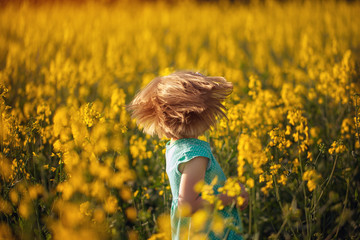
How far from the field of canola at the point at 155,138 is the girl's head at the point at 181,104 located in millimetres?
216

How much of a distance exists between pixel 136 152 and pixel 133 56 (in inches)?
158

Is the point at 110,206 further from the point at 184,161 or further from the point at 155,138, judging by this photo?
the point at 155,138

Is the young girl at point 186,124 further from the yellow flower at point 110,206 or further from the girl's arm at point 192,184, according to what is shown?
the yellow flower at point 110,206

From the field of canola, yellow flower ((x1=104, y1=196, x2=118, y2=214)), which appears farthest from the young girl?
yellow flower ((x1=104, y1=196, x2=118, y2=214))

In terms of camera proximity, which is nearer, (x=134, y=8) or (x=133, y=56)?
(x=133, y=56)

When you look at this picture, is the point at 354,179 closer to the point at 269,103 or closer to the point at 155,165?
the point at 269,103

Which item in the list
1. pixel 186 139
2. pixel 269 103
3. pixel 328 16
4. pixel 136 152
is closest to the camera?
pixel 186 139

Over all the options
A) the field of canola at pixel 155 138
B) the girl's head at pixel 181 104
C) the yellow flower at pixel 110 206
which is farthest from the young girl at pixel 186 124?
the yellow flower at pixel 110 206

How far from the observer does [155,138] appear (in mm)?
2770

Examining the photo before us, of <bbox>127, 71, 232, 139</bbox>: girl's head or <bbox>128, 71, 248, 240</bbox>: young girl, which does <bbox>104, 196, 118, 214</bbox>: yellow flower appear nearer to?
<bbox>128, 71, 248, 240</bbox>: young girl

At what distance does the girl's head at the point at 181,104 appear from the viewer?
4.49 ft

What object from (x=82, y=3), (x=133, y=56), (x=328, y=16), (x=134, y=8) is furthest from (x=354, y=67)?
(x=82, y=3)

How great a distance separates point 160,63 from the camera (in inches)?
223

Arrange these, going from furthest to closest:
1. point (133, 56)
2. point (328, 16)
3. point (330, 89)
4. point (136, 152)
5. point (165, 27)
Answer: point (165, 27) → point (328, 16) → point (133, 56) → point (330, 89) → point (136, 152)
